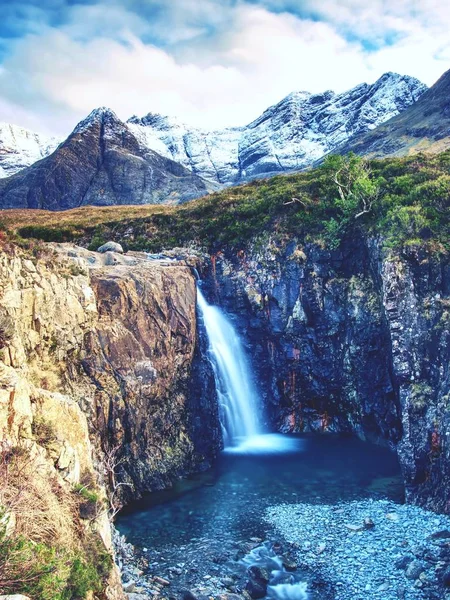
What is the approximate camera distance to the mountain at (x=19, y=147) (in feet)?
538

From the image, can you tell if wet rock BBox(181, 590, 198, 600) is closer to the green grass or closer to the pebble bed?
the pebble bed

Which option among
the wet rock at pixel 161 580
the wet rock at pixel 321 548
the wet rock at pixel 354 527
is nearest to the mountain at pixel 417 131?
the wet rock at pixel 354 527

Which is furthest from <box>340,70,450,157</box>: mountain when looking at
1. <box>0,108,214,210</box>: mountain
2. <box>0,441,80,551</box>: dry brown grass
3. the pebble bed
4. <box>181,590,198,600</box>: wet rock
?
<box>0,441,80,551</box>: dry brown grass

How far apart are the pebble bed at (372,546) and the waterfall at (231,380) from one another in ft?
41.2

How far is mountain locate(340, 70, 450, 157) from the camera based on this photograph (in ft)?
329

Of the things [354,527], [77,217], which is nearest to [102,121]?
[77,217]

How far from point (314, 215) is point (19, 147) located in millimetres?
164606

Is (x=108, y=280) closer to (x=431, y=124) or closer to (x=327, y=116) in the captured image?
(x=431, y=124)

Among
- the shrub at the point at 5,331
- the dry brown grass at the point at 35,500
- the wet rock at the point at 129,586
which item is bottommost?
the wet rock at the point at 129,586

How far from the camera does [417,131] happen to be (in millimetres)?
108125

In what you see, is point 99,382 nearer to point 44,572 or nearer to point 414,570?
point 44,572

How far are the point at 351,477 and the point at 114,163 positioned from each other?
117 m

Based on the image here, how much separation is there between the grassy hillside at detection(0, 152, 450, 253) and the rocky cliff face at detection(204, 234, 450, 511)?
72.3 inches

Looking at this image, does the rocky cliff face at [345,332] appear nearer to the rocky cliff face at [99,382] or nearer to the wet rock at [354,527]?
the wet rock at [354,527]
